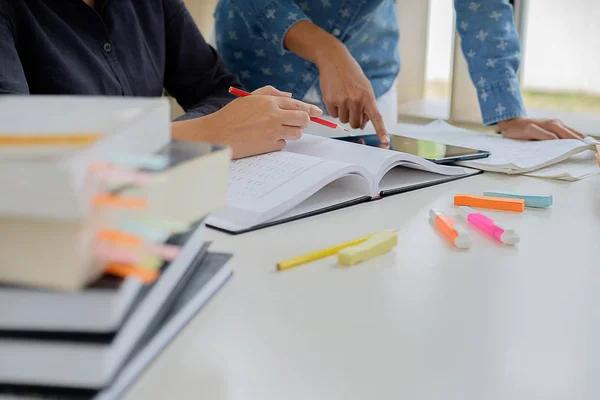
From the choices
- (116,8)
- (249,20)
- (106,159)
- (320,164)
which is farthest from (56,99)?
(249,20)

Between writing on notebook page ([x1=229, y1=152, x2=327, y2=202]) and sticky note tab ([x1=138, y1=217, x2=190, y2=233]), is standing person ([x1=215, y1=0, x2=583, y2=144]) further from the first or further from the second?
sticky note tab ([x1=138, y1=217, x2=190, y2=233])

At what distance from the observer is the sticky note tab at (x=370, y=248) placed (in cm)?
54

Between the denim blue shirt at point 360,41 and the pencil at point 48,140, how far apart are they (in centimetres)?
92

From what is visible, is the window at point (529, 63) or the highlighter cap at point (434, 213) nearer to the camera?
the highlighter cap at point (434, 213)

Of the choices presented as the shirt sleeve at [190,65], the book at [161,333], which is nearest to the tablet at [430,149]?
the shirt sleeve at [190,65]

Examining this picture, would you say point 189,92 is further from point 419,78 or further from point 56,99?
point 419,78

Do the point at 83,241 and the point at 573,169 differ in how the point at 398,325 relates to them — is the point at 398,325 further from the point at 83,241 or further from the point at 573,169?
the point at 573,169

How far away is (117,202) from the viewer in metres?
0.28

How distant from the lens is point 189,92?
4.19 ft

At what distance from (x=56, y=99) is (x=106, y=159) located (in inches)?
4.8

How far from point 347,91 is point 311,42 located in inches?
5.7

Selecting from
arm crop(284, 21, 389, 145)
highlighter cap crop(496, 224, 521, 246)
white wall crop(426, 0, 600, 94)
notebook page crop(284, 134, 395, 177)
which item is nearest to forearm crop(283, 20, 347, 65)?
arm crop(284, 21, 389, 145)

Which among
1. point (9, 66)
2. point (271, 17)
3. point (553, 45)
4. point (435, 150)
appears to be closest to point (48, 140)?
point (9, 66)

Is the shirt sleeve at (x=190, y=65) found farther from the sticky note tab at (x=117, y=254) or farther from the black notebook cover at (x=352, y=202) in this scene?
the sticky note tab at (x=117, y=254)
